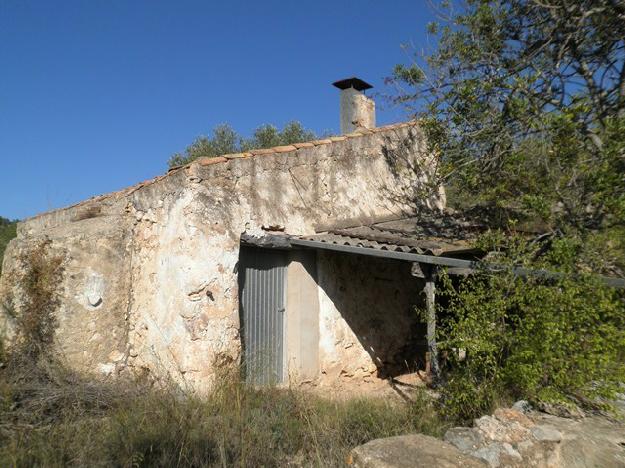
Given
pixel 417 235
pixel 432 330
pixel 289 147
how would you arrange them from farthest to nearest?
1. pixel 289 147
2. pixel 417 235
3. pixel 432 330

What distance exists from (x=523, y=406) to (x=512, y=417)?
2.09ft

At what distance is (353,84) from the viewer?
34.7 feet

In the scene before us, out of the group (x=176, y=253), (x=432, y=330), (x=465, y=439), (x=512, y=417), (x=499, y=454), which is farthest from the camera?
(x=176, y=253)

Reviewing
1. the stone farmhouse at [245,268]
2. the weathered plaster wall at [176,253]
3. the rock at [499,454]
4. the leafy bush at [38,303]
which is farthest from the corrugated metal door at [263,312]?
the rock at [499,454]

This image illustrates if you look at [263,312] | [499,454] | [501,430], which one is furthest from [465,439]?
[263,312]

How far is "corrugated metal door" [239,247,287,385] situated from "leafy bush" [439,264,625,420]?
263cm

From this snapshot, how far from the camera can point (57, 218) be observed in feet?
27.0

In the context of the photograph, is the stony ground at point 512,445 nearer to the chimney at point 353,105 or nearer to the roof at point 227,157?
the roof at point 227,157

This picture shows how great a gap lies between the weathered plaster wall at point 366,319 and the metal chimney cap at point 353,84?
400 cm

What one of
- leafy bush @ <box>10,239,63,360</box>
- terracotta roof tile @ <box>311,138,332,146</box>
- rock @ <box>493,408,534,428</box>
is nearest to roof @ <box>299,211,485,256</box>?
terracotta roof tile @ <box>311,138,332,146</box>

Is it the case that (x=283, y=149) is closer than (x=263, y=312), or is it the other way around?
(x=263, y=312)

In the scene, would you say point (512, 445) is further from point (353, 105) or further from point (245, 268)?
point (353, 105)

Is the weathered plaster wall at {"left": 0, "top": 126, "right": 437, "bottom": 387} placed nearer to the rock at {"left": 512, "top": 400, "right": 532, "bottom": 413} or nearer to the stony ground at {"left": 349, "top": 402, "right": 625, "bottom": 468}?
the stony ground at {"left": 349, "top": 402, "right": 625, "bottom": 468}

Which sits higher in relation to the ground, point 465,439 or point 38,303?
point 38,303
